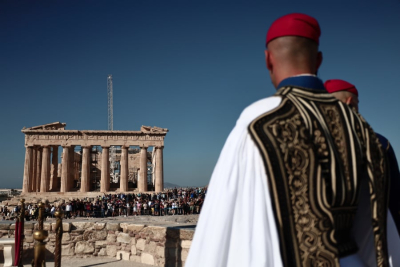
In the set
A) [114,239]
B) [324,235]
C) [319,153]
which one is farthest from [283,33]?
[114,239]

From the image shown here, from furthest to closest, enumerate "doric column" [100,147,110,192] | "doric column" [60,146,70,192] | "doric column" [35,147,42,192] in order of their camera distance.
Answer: "doric column" [35,147,42,192], "doric column" [100,147,110,192], "doric column" [60,146,70,192]

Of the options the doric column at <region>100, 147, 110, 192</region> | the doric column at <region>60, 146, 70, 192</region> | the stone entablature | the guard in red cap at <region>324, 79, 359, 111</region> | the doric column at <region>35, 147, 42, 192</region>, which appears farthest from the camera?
the doric column at <region>35, 147, 42, 192</region>

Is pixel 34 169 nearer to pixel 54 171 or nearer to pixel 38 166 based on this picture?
pixel 38 166

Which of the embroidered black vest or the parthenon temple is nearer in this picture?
the embroidered black vest

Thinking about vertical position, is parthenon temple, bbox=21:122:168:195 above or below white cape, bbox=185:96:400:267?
above

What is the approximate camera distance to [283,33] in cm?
161

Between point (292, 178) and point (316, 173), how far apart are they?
0.11m

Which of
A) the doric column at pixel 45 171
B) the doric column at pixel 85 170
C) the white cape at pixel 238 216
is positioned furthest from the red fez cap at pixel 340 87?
the doric column at pixel 45 171

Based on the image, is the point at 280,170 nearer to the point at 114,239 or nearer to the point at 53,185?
the point at 114,239

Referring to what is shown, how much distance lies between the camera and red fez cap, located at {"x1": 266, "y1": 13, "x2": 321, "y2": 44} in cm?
161

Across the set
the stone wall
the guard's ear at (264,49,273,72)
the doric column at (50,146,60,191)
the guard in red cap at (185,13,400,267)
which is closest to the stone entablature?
the doric column at (50,146,60,191)

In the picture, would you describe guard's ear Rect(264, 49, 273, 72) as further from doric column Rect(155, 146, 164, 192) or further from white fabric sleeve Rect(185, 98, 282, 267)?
doric column Rect(155, 146, 164, 192)

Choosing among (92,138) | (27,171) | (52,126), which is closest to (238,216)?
(92,138)

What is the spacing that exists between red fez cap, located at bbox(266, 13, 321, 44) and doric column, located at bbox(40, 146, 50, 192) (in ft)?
145
